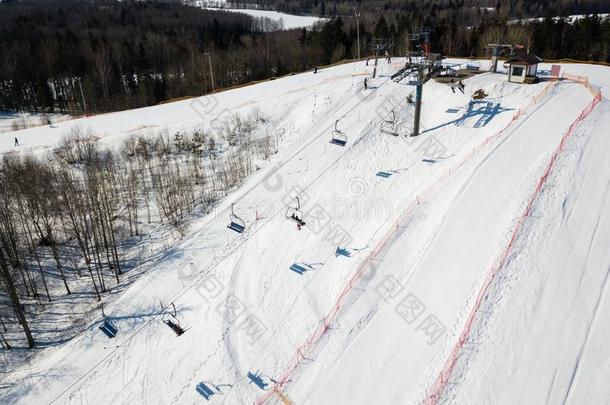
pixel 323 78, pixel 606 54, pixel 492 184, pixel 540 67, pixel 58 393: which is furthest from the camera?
pixel 606 54

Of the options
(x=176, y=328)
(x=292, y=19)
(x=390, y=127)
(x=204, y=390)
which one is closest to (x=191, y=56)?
(x=390, y=127)

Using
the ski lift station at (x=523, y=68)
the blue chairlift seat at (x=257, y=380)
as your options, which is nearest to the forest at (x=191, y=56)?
the ski lift station at (x=523, y=68)

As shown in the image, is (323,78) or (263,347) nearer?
(263,347)

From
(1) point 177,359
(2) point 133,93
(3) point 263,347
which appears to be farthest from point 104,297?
(2) point 133,93

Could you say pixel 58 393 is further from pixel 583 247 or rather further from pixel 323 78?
pixel 323 78

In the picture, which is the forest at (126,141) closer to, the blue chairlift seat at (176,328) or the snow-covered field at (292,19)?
the blue chairlift seat at (176,328)

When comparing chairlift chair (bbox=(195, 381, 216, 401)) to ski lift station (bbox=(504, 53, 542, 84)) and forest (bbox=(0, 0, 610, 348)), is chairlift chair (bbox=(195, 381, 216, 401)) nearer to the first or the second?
forest (bbox=(0, 0, 610, 348))
